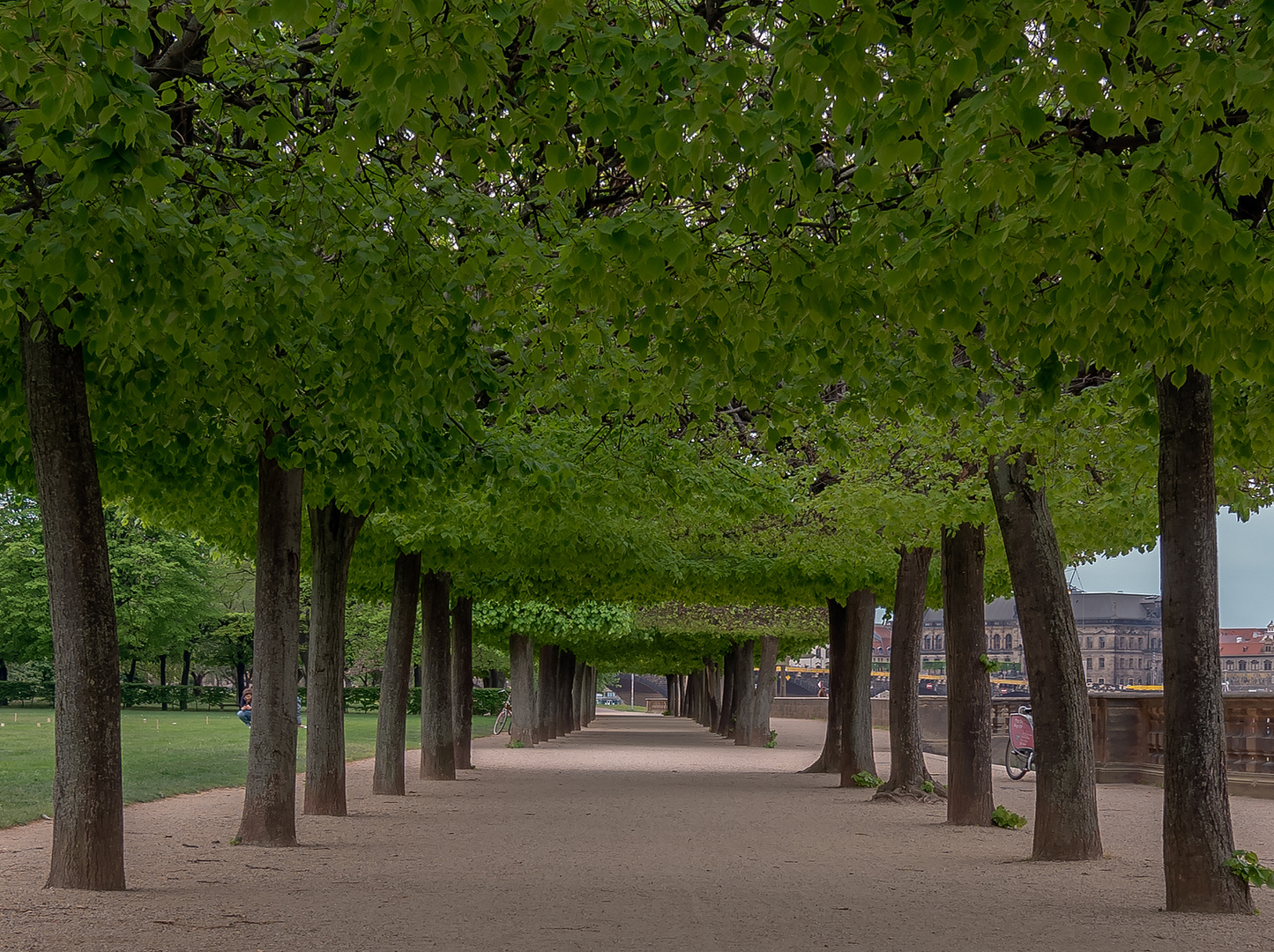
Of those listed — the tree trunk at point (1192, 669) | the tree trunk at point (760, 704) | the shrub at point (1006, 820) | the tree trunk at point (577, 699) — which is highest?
the tree trunk at point (1192, 669)

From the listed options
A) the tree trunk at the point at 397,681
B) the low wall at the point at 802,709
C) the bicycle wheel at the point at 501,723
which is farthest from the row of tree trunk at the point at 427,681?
the low wall at the point at 802,709

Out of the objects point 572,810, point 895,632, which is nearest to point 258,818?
point 572,810

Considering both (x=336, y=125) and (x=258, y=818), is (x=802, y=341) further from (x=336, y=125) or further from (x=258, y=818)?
(x=258, y=818)

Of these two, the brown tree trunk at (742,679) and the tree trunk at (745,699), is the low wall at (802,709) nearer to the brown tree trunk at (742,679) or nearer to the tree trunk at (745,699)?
the brown tree trunk at (742,679)

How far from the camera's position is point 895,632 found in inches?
765

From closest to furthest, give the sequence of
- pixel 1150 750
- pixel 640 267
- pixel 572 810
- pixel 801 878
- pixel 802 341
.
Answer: pixel 640 267, pixel 802 341, pixel 801 878, pixel 572 810, pixel 1150 750

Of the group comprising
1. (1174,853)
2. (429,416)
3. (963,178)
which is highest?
(963,178)

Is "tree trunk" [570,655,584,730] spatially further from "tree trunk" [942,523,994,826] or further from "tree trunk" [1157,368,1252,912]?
"tree trunk" [1157,368,1252,912]

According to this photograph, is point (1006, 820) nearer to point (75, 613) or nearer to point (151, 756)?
point (75, 613)

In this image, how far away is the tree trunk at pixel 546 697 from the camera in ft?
147

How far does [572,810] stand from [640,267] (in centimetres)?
1307

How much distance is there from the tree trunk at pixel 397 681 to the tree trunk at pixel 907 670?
7245mm

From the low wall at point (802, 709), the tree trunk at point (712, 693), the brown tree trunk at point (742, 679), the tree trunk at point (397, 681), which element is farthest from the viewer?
the low wall at point (802, 709)

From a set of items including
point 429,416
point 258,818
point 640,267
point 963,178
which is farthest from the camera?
point 258,818
